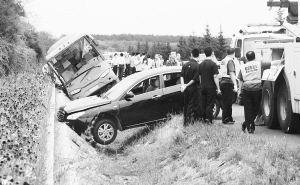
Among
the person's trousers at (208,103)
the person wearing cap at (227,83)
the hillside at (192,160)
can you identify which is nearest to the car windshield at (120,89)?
the hillside at (192,160)

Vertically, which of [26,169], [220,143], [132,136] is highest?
A: [26,169]

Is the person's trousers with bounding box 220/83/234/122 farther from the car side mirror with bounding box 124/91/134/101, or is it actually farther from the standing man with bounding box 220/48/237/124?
the car side mirror with bounding box 124/91/134/101

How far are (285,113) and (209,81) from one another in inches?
64.3

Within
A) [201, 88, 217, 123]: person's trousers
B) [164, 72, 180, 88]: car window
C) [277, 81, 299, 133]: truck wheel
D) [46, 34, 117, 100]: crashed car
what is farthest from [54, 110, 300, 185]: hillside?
[46, 34, 117, 100]: crashed car

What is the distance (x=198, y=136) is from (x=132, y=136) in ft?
14.5

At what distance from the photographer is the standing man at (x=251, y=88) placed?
434 inches

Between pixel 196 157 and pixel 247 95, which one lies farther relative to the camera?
pixel 247 95

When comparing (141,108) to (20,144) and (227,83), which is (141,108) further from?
(20,144)

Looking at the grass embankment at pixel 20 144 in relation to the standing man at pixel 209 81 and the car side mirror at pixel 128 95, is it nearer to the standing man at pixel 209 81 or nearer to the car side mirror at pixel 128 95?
the car side mirror at pixel 128 95

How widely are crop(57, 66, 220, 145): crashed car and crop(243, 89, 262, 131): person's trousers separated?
7.50 ft

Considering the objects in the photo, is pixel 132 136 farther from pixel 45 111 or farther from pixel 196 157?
pixel 196 157

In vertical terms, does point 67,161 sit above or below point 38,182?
below

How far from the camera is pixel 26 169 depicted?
4.98 meters

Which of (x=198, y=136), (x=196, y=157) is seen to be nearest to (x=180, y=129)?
(x=198, y=136)
